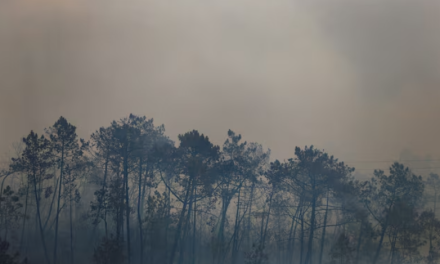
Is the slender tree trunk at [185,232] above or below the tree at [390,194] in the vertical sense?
below

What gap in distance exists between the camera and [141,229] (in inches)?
238

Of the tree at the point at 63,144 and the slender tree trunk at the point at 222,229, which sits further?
the slender tree trunk at the point at 222,229

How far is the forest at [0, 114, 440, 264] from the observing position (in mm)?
5887

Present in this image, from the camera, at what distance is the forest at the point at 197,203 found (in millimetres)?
5887

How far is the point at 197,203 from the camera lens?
6.09 metres

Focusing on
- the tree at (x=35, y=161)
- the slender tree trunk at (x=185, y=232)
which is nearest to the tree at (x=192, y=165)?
the slender tree trunk at (x=185, y=232)

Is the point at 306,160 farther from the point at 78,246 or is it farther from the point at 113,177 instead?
the point at 78,246

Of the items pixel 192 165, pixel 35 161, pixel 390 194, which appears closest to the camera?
pixel 35 161

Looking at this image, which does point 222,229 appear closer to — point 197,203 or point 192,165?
point 197,203

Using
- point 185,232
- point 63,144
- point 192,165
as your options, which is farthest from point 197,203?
point 63,144

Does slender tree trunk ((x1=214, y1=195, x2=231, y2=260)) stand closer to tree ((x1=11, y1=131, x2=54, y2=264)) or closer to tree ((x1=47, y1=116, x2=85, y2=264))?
tree ((x1=47, y1=116, x2=85, y2=264))

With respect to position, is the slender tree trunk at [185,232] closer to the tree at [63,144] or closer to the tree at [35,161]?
the tree at [63,144]

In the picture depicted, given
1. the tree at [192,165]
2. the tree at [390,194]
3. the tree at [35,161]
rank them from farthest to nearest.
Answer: the tree at [390,194]
the tree at [192,165]
the tree at [35,161]

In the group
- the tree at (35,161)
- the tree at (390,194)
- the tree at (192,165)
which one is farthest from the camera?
the tree at (390,194)
